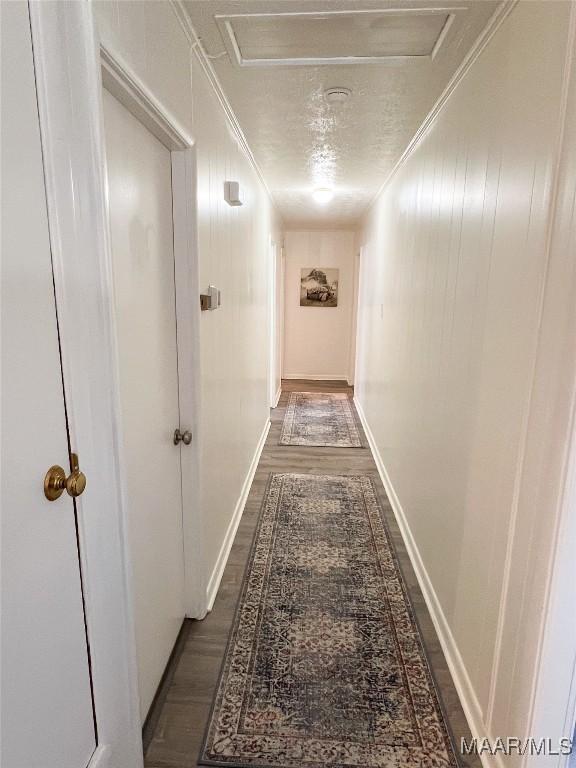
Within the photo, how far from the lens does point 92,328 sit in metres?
1.04

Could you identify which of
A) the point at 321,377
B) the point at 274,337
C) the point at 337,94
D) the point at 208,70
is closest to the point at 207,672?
the point at 208,70

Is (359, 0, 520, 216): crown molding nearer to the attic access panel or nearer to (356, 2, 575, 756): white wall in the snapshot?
(356, 2, 575, 756): white wall

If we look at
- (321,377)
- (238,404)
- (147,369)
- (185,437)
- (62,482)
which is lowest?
(321,377)

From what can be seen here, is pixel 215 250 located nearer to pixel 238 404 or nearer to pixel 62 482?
pixel 238 404

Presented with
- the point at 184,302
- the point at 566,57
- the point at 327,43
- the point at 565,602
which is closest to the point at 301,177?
the point at 327,43

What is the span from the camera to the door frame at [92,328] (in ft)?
2.98

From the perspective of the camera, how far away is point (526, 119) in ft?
4.30

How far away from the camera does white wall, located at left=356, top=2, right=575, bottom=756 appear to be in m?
1.25

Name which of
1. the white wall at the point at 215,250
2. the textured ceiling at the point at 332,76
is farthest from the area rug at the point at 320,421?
the textured ceiling at the point at 332,76

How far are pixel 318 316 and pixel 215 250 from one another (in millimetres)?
5022

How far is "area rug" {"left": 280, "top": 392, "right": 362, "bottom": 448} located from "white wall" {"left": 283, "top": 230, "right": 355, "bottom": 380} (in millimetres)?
919

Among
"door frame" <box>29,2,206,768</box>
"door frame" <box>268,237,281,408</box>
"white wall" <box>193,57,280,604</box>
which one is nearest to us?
"door frame" <box>29,2,206,768</box>

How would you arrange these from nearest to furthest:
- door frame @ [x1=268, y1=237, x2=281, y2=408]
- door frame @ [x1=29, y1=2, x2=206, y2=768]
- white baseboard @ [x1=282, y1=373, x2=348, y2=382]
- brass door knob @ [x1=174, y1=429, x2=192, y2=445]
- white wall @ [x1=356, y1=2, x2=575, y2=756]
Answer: door frame @ [x1=29, y1=2, x2=206, y2=768] → white wall @ [x1=356, y1=2, x2=575, y2=756] → brass door knob @ [x1=174, y1=429, x2=192, y2=445] → door frame @ [x1=268, y1=237, x2=281, y2=408] → white baseboard @ [x1=282, y1=373, x2=348, y2=382]

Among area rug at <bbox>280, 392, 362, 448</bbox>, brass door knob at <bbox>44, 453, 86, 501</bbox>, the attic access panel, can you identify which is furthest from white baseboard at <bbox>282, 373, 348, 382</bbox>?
brass door knob at <bbox>44, 453, 86, 501</bbox>
